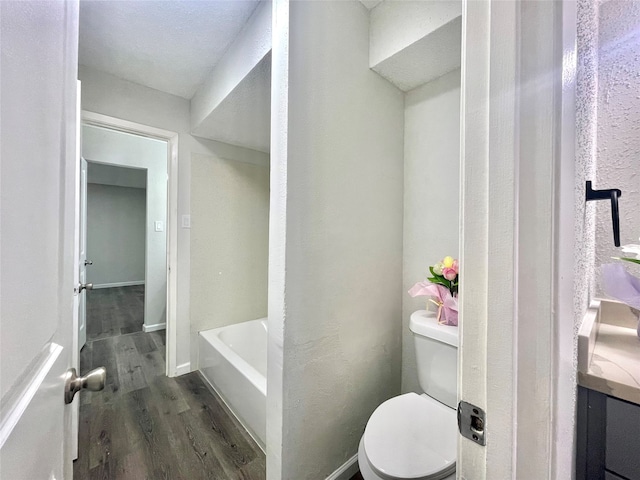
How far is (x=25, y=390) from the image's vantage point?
12.2 inches

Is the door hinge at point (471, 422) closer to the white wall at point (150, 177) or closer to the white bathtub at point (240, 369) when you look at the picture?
the white bathtub at point (240, 369)

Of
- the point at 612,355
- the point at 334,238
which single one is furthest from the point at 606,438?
the point at 334,238

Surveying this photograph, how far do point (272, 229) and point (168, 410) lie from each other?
156 centimetres

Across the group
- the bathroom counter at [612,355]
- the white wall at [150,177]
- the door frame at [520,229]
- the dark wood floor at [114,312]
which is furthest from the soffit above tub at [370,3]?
the dark wood floor at [114,312]

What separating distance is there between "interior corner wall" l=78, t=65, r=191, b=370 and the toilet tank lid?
1822 mm

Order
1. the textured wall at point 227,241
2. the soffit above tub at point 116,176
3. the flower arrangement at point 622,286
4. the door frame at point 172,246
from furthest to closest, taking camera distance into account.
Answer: the soffit above tub at point 116,176 < the textured wall at point 227,241 < the door frame at point 172,246 < the flower arrangement at point 622,286

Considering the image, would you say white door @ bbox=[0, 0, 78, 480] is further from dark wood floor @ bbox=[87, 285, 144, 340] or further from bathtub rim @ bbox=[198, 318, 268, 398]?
dark wood floor @ bbox=[87, 285, 144, 340]

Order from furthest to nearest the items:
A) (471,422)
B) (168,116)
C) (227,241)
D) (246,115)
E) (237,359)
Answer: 1. (227,241)
2. (168,116)
3. (246,115)
4. (237,359)
5. (471,422)

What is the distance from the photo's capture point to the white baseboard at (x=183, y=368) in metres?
2.18

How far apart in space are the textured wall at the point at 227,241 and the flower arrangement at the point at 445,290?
175cm

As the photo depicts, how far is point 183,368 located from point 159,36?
7.66ft

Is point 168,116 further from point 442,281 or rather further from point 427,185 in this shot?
point 442,281

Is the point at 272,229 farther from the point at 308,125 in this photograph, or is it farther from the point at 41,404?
the point at 41,404

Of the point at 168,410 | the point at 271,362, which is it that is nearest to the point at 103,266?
the point at 168,410
